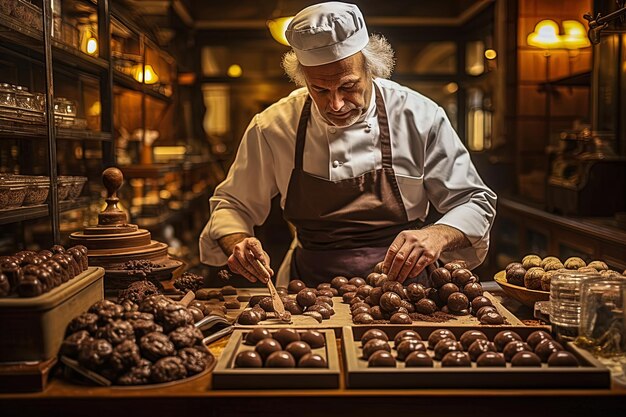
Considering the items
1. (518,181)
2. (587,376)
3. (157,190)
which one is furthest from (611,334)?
A: (518,181)

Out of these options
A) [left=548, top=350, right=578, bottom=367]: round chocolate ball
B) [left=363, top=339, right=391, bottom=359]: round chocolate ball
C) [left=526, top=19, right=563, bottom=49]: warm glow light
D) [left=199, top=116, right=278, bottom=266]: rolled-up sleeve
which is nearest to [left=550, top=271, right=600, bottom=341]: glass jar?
[left=548, top=350, right=578, bottom=367]: round chocolate ball

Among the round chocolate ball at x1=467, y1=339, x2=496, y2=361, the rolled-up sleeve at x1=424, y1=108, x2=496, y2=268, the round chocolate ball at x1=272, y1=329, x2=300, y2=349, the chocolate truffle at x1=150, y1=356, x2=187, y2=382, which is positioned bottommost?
the chocolate truffle at x1=150, y1=356, x2=187, y2=382

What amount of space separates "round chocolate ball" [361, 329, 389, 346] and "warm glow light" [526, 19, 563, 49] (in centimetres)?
545

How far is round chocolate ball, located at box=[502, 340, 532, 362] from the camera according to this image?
1.46 meters

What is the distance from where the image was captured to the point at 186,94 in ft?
29.0

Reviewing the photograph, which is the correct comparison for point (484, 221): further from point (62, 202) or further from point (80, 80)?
point (80, 80)

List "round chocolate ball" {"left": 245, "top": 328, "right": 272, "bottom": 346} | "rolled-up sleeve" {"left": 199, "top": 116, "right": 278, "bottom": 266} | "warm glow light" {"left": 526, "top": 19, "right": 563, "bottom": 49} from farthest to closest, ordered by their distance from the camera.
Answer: "warm glow light" {"left": 526, "top": 19, "right": 563, "bottom": 49}
"rolled-up sleeve" {"left": 199, "top": 116, "right": 278, "bottom": 266}
"round chocolate ball" {"left": 245, "top": 328, "right": 272, "bottom": 346}

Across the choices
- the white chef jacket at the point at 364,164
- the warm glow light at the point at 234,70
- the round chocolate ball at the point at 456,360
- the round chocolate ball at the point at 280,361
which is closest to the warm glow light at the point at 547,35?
the white chef jacket at the point at 364,164

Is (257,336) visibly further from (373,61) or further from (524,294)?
(373,61)

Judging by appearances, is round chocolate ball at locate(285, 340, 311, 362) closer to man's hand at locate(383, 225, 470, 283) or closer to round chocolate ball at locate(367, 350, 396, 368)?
round chocolate ball at locate(367, 350, 396, 368)

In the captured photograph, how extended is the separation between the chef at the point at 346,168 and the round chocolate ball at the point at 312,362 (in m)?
1.02

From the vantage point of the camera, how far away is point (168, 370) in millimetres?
1407

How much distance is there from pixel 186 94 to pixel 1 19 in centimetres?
659

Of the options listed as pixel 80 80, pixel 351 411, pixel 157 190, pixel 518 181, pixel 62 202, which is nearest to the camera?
pixel 351 411
